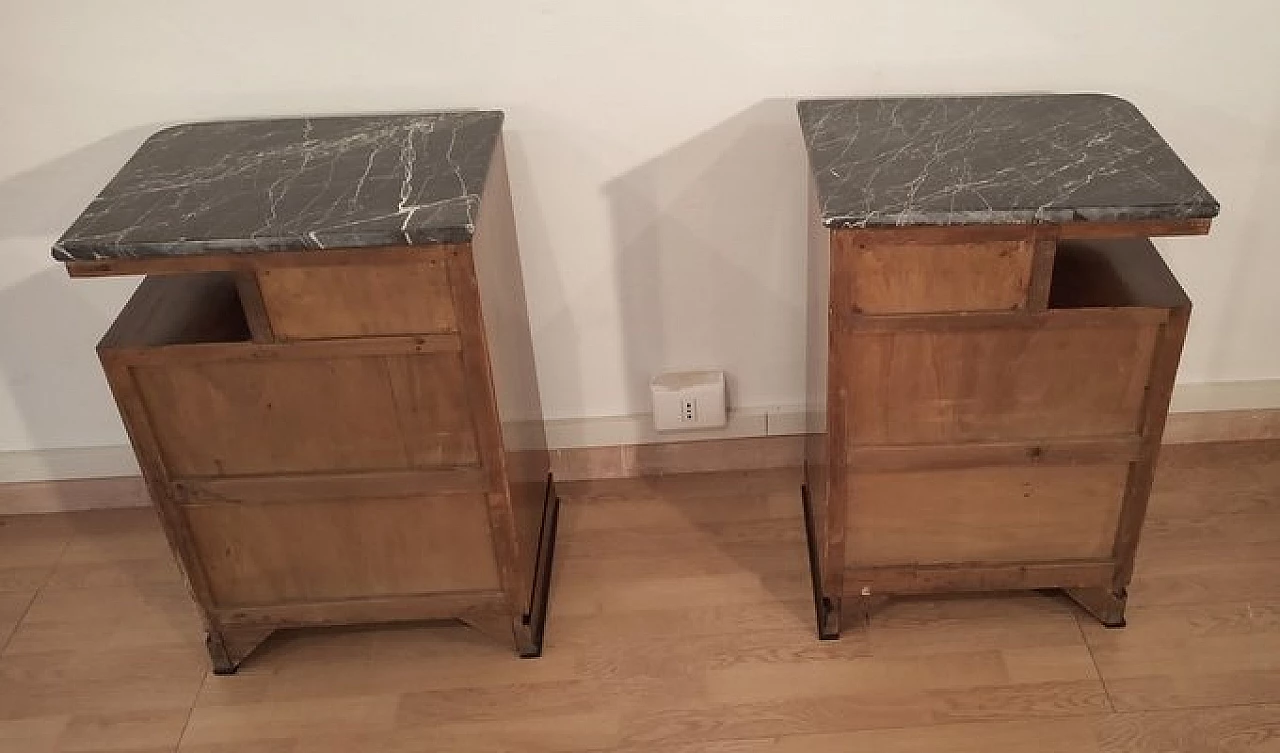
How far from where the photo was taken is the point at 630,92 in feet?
5.69

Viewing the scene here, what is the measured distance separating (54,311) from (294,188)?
71cm

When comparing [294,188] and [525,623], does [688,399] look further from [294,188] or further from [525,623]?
[294,188]

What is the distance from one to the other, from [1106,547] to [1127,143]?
0.58 meters

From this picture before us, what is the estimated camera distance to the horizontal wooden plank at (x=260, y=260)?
138cm

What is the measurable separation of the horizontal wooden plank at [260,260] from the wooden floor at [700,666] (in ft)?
2.29

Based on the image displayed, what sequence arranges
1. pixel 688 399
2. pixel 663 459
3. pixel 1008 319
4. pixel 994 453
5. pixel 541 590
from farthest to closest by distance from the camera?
pixel 663 459, pixel 688 399, pixel 541 590, pixel 994 453, pixel 1008 319

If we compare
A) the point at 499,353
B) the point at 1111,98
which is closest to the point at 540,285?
the point at 499,353

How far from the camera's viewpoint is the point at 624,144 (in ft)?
5.85

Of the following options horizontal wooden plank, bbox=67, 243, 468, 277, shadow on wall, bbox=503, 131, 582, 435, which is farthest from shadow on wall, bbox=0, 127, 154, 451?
shadow on wall, bbox=503, 131, 582, 435

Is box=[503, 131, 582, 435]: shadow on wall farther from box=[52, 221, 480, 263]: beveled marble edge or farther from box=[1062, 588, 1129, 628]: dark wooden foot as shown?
box=[1062, 588, 1129, 628]: dark wooden foot

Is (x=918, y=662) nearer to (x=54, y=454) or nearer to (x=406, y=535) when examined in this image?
(x=406, y=535)

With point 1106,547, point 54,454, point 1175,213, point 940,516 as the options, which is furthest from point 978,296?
point 54,454

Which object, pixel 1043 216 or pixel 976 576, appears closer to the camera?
pixel 1043 216

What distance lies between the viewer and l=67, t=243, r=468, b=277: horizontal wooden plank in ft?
4.52
